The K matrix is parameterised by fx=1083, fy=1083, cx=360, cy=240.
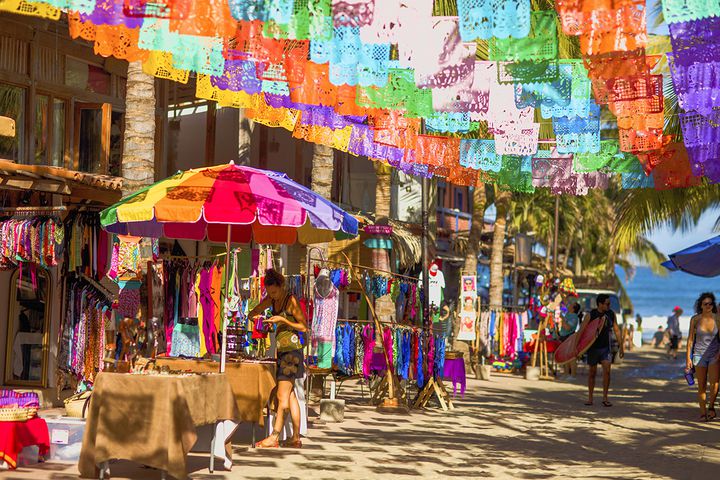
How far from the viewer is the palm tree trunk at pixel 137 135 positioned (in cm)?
1331

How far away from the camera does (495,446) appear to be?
42.6 feet

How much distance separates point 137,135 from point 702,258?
10.4 metres

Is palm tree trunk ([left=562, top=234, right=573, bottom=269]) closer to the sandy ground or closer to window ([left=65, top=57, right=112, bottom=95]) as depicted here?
the sandy ground

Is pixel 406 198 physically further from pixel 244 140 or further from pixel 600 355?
pixel 600 355

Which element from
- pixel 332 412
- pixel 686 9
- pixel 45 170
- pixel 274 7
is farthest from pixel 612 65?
pixel 45 170

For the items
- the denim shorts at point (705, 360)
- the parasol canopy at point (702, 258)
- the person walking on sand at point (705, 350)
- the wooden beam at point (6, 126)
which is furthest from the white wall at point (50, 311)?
the parasol canopy at point (702, 258)

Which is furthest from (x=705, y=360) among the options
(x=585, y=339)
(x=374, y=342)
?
(x=374, y=342)

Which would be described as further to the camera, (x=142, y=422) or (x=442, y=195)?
(x=442, y=195)

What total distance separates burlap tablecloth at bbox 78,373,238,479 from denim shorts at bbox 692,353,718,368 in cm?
1062

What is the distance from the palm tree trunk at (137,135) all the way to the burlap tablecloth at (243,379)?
2.77 meters

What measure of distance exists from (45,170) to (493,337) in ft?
61.7

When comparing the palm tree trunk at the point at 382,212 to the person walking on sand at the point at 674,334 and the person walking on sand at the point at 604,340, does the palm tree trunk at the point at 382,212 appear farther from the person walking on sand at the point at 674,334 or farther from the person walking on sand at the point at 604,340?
the person walking on sand at the point at 674,334

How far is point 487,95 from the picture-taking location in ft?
40.0

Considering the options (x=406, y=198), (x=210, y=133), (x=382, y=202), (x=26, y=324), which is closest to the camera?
(x=26, y=324)
